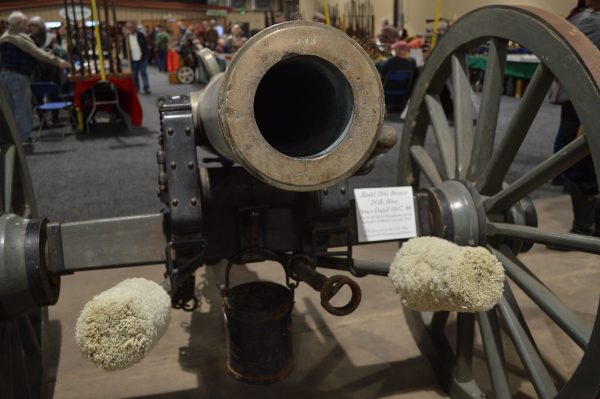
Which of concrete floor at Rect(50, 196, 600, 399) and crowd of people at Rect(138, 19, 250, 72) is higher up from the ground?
crowd of people at Rect(138, 19, 250, 72)

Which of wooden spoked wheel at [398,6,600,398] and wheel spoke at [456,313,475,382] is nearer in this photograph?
wooden spoked wheel at [398,6,600,398]

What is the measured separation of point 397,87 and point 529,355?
522 cm

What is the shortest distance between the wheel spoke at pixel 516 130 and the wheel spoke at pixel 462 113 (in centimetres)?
13

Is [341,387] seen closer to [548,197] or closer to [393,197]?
[393,197]

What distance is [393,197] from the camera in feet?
5.13

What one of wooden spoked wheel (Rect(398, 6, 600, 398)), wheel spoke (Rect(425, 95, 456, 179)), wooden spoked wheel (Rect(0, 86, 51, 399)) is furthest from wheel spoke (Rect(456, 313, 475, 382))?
wooden spoked wheel (Rect(0, 86, 51, 399))

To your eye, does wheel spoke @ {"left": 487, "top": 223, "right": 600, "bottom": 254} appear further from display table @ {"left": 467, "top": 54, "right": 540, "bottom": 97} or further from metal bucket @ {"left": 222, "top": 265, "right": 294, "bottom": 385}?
display table @ {"left": 467, "top": 54, "right": 540, "bottom": 97}

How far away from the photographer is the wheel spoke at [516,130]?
141cm

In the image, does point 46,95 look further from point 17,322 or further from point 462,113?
point 462,113

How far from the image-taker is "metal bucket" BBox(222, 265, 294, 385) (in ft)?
5.31

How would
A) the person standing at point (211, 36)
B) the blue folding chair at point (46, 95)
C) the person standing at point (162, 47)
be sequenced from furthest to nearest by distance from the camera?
the person standing at point (162, 47)
the person standing at point (211, 36)
the blue folding chair at point (46, 95)

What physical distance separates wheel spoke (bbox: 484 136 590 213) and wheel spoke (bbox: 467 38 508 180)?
13 centimetres

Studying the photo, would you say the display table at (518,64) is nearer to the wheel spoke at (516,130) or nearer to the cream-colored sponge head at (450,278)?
the wheel spoke at (516,130)

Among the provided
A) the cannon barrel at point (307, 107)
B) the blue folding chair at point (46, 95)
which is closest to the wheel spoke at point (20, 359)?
the cannon barrel at point (307, 107)
